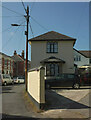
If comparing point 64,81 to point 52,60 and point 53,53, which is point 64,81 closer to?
point 52,60

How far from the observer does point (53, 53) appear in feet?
70.4

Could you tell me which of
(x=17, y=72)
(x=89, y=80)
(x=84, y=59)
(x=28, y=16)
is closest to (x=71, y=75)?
(x=89, y=80)

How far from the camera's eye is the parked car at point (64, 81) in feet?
44.9

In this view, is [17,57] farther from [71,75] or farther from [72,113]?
[72,113]

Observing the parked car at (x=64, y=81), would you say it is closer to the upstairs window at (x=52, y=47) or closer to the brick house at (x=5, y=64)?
the upstairs window at (x=52, y=47)

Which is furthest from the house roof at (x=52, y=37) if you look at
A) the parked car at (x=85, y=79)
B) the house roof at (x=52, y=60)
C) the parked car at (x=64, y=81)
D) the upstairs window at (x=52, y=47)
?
the parked car at (x=64, y=81)

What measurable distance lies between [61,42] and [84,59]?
21371 mm

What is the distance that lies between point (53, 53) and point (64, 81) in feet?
26.9

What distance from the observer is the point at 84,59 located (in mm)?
41281

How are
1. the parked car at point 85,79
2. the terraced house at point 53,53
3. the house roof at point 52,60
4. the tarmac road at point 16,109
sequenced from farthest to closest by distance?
the terraced house at point 53,53
the house roof at point 52,60
the parked car at point 85,79
the tarmac road at point 16,109

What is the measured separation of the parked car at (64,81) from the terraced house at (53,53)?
690cm

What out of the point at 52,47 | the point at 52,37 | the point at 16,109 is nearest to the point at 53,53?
the point at 52,47

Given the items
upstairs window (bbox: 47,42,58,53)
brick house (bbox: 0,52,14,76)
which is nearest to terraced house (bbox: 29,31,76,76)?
upstairs window (bbox: 47,42,58,53)

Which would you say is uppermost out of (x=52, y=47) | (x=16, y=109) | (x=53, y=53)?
(x=52, y=47)
